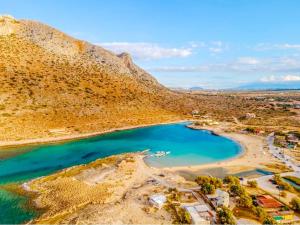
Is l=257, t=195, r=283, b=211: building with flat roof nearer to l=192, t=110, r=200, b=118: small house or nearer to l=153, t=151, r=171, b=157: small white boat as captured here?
l=153, t=151, r=171, b=157: small white boat

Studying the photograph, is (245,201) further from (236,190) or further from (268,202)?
(268,202)

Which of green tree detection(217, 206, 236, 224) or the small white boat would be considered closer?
green tree detection(217, 206, 236, 224)

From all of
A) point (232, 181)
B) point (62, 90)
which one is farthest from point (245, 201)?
point (62, 90)

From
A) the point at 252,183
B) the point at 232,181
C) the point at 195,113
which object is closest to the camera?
the point at 232,181

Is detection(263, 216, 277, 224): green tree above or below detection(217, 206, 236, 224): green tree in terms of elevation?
below

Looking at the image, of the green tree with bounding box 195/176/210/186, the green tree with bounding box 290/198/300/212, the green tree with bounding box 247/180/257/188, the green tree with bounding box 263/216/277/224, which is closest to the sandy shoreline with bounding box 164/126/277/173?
the green tree with bounding box 247/180/257/188

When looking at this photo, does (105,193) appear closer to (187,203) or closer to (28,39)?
(187,203)

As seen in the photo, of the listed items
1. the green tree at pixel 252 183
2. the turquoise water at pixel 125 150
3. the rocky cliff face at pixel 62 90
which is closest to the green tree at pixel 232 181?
the green tree at pixel 252 183
